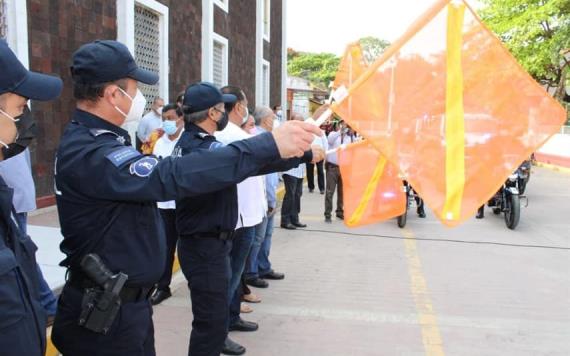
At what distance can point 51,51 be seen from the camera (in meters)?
7.09

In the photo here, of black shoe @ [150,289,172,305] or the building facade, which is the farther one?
the building facade

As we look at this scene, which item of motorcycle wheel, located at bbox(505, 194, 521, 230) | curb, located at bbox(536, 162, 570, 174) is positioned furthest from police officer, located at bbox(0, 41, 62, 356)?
curb, located at bbox(536, 162, 570, 174)

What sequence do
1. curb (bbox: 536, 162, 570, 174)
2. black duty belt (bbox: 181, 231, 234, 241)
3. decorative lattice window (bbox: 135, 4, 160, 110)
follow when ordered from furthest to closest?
curb (bbox: 536, 162, 570, 174), decorative lattice window (bbox: 135, 4, 160, 110), black duty belt (bbox: 181, 231, 234, 241)

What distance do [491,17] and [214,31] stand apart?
1661 cm

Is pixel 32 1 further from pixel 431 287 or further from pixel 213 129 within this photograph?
pixel 431 287

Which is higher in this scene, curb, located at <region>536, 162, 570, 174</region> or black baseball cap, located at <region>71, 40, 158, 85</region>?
black baseball cap, located at <region>71, 40, 158, 85</region>

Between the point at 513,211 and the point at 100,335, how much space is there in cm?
763

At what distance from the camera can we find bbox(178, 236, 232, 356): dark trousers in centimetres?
296

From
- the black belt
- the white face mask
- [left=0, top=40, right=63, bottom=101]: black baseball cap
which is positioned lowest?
the black belt

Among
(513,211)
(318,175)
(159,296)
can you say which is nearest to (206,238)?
(159,296)

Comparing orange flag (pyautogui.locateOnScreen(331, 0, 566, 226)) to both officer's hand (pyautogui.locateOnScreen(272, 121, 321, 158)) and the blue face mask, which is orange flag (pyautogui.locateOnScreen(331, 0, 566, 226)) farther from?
the blue face mask

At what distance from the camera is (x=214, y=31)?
1357 cm

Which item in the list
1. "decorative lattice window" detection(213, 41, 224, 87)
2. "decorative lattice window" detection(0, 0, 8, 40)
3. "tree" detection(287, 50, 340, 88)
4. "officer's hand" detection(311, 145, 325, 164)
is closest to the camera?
"officer's hand" detection(311, 145, 325, 164)

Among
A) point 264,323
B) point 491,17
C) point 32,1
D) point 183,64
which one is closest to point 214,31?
point 183,64
